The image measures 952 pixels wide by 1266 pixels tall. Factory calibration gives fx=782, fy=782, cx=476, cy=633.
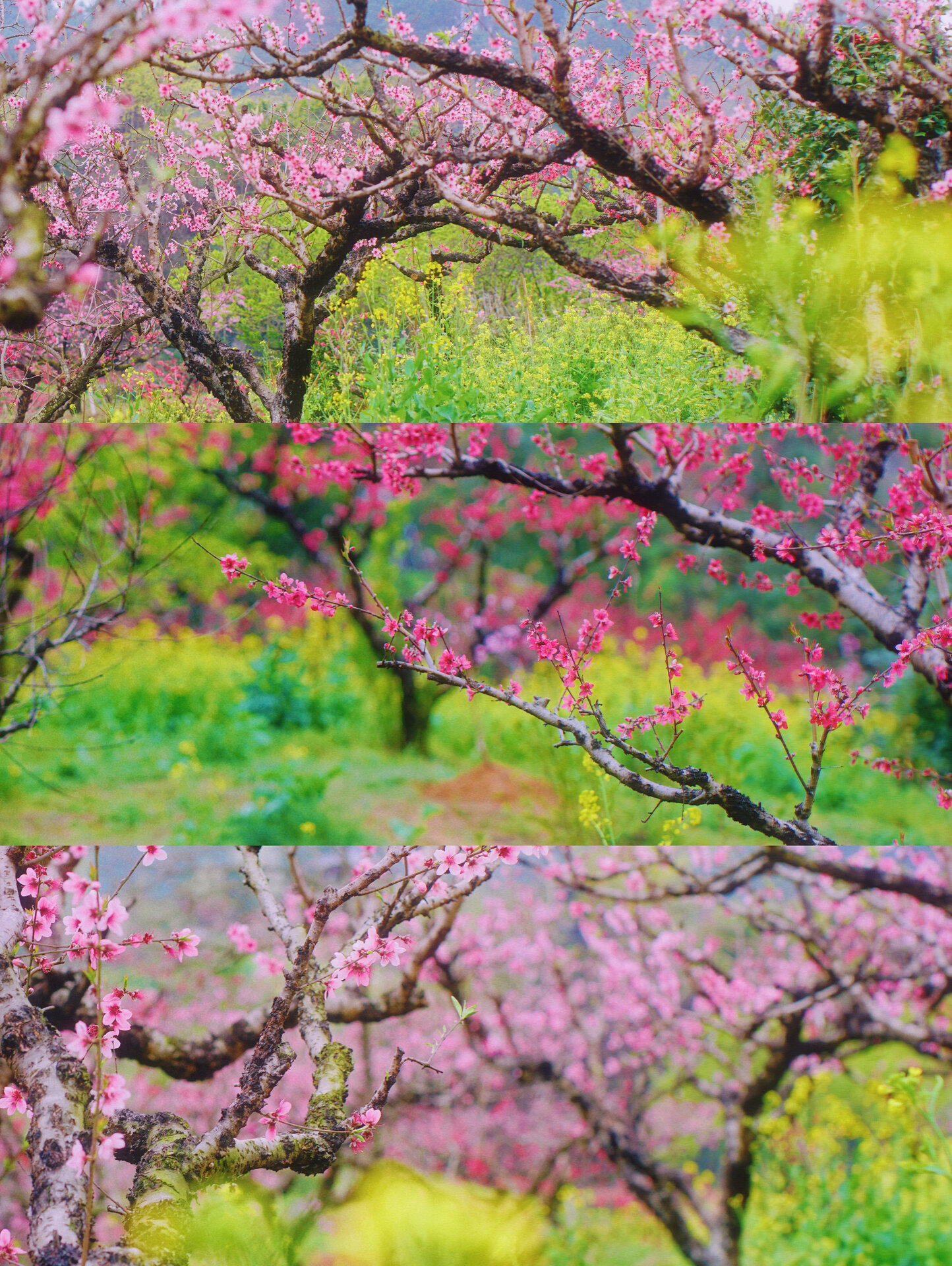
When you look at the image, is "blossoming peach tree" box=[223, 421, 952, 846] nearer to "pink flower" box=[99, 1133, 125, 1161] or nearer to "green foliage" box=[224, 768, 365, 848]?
"green foliage" box=[224, 768, 365, 848]

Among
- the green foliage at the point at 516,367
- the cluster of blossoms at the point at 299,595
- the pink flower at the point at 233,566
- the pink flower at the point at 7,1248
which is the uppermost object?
the green foliage at the point at 516,367

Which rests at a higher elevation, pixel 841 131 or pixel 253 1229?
pixel 841 131

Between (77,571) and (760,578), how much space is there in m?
1.98

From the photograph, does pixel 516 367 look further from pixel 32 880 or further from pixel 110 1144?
pixel 110 1144

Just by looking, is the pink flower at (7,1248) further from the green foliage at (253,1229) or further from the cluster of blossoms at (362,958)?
the cluster of blossoms at (362,958)

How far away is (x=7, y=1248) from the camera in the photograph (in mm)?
2102

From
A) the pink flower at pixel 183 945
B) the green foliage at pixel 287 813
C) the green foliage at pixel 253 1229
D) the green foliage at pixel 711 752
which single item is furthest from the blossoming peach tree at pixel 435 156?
the green foliage at pixel 253 1229

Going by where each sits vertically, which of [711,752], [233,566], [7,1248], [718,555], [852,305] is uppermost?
[852,305]

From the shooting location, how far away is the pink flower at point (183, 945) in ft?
7.30

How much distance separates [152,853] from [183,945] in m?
0.28

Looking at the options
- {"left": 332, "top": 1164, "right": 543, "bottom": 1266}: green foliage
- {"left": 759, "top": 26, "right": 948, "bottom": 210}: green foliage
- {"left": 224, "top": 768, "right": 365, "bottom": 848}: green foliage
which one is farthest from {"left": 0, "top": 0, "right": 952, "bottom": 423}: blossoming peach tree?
{"left": 332, "top": 1164, "right": 543, "bottom": 1266}: green foliage

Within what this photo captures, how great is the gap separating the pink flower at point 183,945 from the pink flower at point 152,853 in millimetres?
232

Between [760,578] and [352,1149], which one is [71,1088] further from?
[760,578]

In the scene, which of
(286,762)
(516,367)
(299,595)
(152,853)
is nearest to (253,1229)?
(152,853)
